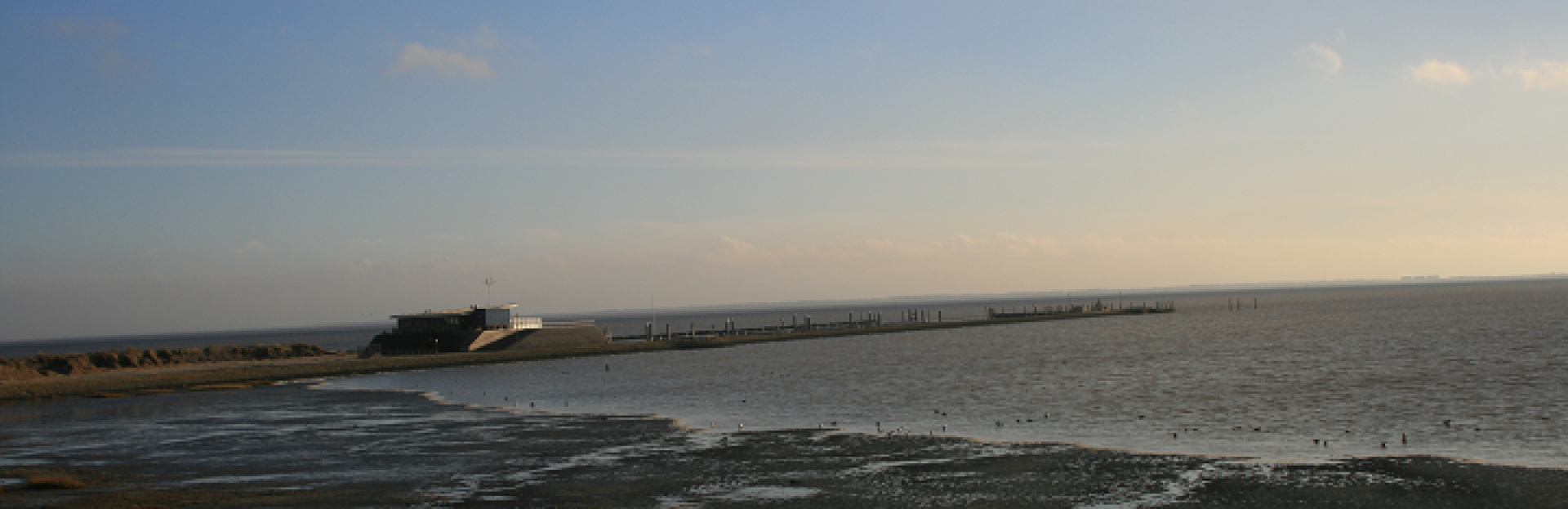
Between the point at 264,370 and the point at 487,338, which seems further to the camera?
the point at 487,338

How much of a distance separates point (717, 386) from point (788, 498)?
2870cm

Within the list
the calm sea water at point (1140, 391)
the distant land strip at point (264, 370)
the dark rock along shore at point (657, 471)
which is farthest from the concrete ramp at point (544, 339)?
the dark rock along shore at point (657, 471)

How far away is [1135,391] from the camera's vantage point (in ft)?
125

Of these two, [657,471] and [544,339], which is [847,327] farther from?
[657,471]

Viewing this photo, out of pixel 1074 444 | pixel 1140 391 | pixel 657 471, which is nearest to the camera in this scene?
pixel 657 471

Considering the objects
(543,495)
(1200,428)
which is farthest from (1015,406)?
(543,495)

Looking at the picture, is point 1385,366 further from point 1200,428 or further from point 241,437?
point 241,437

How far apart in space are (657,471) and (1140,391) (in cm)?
2318

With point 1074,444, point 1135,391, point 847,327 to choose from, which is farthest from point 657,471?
point 847,327

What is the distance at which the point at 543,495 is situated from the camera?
61.5 ft

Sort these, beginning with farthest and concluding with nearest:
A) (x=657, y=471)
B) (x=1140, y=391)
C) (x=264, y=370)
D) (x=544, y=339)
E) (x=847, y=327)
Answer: (x=847, y=327), (x=544, y=339), (x=264, y=370), (x=1140, y=391), (x=657, y=471)

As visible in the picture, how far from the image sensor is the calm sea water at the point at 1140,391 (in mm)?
24938

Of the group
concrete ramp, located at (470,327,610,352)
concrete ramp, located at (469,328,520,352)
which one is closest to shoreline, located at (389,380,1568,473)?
concrete ramp, located at (469,328,520,352)

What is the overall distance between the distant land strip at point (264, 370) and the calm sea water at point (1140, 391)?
8.42ft
